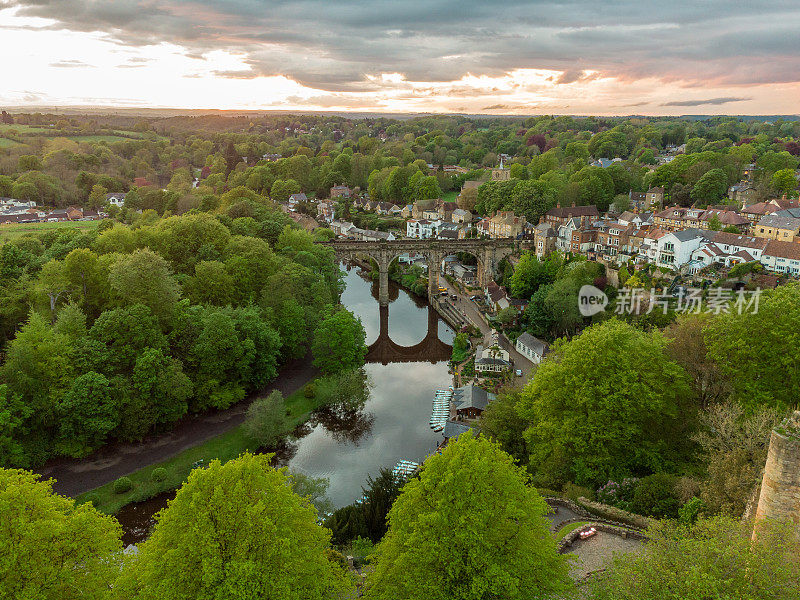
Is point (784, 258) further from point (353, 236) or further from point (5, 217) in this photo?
point (5, 217)

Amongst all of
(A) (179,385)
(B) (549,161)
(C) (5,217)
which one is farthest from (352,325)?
(B) (549,161)

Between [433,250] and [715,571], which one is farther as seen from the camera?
[433,250]

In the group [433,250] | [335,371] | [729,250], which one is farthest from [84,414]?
[729,250]

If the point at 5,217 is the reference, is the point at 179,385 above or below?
below

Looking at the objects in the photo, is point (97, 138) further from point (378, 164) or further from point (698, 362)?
point (698, 362)

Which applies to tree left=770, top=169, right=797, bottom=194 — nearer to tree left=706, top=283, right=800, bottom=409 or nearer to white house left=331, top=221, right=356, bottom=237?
tree left=706, top=283, right=800, bottom=409

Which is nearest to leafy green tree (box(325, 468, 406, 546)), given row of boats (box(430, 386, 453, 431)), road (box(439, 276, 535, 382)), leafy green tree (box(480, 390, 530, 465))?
leafy green tree (box(480, 390, 530, 465))

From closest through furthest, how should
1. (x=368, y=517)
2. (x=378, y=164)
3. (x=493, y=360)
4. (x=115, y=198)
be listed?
(x=368, y=517), (x=493, y=360), (x=115, y=198), (x=378, y=164)

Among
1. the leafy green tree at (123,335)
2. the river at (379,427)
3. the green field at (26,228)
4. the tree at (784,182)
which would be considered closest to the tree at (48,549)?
the river at (379,427)
